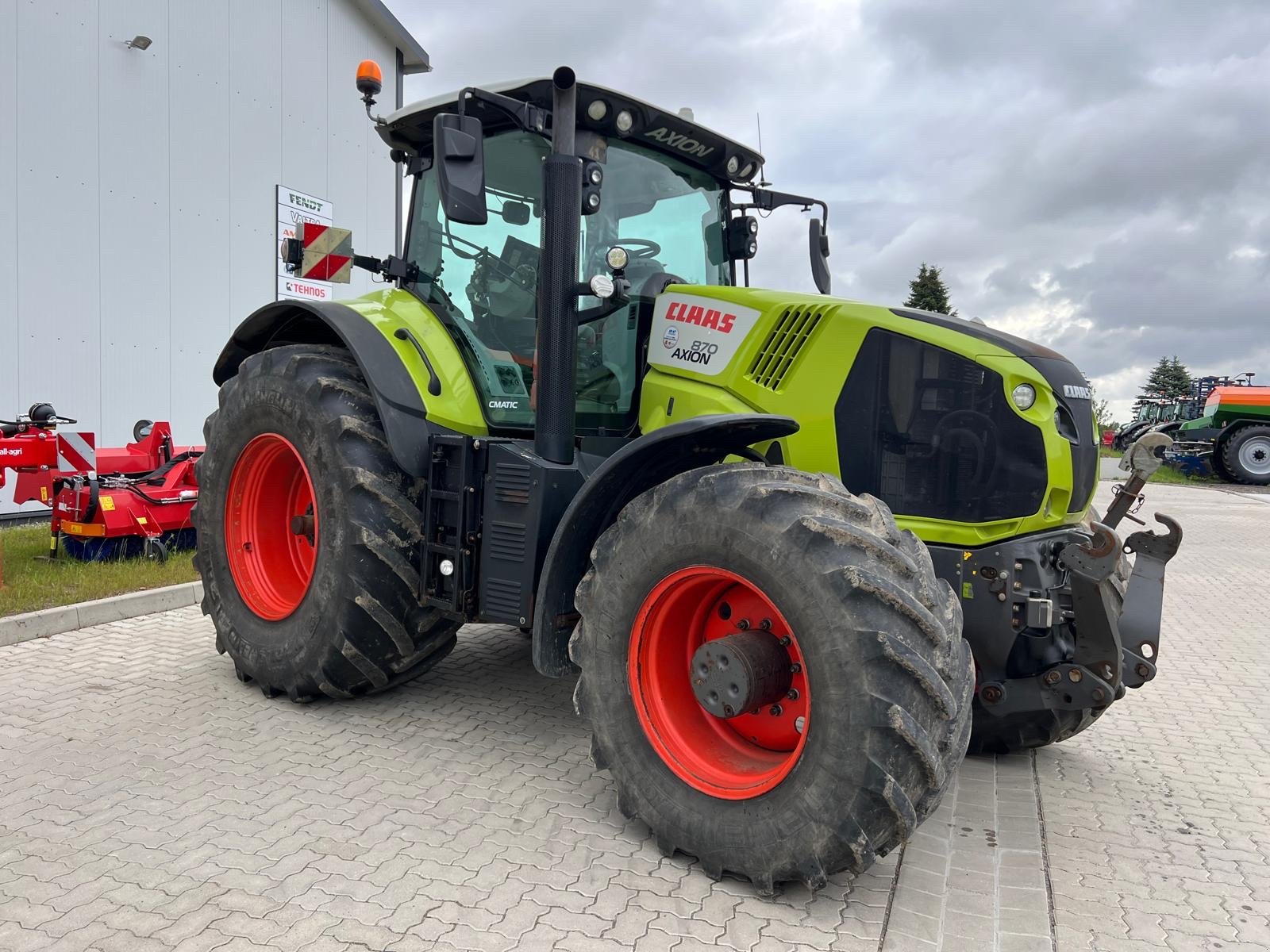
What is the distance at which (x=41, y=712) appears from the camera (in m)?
4.05

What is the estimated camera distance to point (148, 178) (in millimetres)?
A: 9820

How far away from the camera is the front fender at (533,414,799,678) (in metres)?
3.08

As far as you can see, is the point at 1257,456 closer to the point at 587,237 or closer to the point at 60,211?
the point at 587,237

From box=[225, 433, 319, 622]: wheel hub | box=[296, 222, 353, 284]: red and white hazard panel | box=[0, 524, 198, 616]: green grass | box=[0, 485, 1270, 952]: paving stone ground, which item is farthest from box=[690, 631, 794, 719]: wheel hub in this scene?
box=[0, 524, 198, 616]: green grass

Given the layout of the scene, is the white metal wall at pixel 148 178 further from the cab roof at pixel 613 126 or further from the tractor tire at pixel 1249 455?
the tractor tire at pixel 1249 455

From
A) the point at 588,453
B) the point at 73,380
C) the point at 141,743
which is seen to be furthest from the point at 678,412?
the point at 73,380

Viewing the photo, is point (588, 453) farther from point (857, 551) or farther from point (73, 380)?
point (73, 380)

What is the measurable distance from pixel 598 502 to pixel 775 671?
0.86 meters

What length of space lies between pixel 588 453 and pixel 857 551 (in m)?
1.51

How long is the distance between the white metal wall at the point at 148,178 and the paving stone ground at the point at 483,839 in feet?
18.6

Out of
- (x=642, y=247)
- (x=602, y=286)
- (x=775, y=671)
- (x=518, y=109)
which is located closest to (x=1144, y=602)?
(x=775, y=671)

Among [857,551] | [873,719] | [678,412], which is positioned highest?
[678,412]

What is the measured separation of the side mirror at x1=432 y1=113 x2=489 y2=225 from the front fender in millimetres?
953

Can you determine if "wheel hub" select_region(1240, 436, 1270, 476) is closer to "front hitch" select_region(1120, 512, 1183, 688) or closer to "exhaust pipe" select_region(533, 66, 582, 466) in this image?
"front hitch" select_region(1120, 512, 1183, 688)
